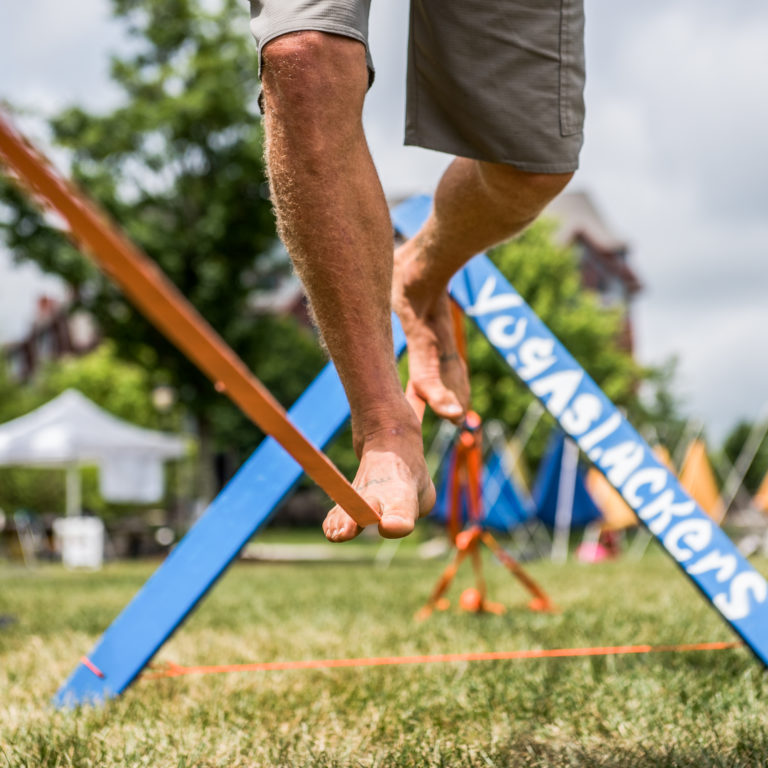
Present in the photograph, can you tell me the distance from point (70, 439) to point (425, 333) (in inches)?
404

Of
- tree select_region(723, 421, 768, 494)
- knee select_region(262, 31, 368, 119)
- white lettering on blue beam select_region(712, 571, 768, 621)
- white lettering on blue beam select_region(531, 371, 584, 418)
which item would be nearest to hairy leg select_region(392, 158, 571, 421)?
white lettering on blue beam select_region(531, 371, 584, 418)

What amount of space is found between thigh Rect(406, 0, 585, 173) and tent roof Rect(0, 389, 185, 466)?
1048 centimetres

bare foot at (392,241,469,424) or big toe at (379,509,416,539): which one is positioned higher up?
big toe at (379,509,416,539)

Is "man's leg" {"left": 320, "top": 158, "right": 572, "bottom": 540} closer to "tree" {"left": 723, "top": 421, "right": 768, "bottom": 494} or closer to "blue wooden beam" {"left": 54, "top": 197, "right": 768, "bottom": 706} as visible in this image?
"blue wooden beam" {"left": 54, "top": 197, "right": 768, "bottom": 706}

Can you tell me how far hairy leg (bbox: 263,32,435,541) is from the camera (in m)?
1.07

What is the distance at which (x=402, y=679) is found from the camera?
7.16 ft

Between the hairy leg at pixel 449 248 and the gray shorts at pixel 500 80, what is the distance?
68mm

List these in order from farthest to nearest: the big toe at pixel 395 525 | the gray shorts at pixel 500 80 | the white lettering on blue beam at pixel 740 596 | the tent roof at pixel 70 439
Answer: the tent roof at pixel 70 439, the white lettering on blue beam at pixel 740 596, the gray shorts at pixel 500 80, the big toe at pixel 395 525

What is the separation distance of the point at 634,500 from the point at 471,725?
1.91ft

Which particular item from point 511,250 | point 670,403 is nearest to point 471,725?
point 511,250

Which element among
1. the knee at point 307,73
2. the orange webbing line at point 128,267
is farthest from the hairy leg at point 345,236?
the orange webbing line at point 128,267

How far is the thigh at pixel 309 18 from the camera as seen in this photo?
1.07m

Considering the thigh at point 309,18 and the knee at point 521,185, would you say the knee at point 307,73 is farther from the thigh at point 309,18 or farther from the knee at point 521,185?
the knee at point 521,185

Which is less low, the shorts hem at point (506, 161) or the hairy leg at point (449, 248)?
the shorts hem at point (506, 161)
